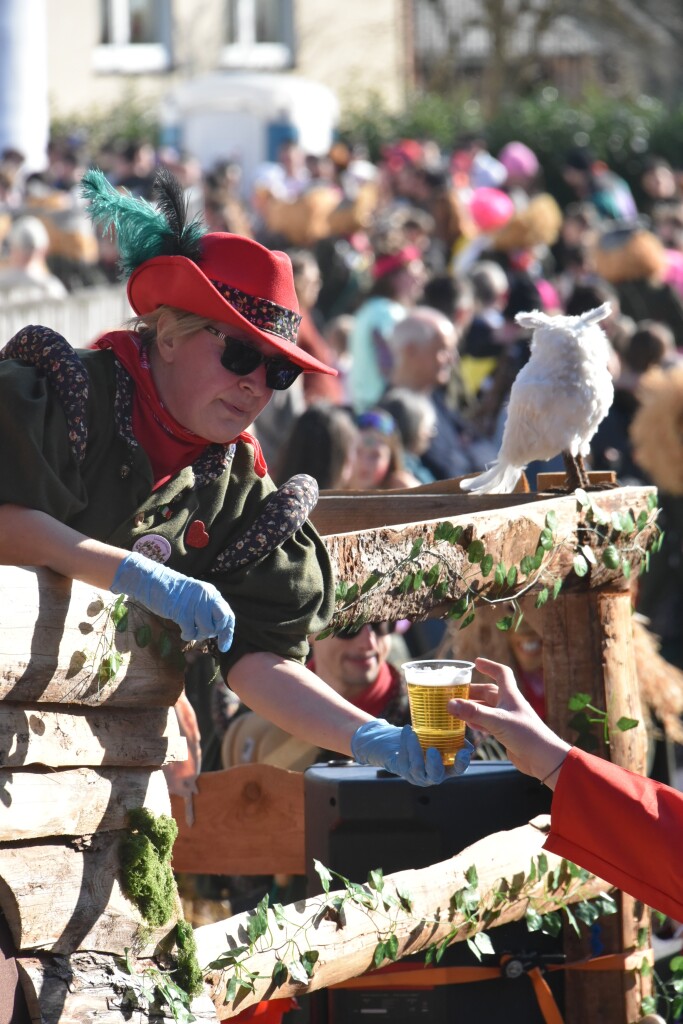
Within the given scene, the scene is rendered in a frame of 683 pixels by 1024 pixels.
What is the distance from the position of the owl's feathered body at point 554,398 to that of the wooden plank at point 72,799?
4.94 feet

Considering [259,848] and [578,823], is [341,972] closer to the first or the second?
[578,823]

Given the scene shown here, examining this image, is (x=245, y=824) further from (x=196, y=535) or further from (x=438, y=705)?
(x=438, y=705)

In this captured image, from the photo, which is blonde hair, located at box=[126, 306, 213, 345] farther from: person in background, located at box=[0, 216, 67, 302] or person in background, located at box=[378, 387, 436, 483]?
person in background, located at box=[0, 216, 67, 302]

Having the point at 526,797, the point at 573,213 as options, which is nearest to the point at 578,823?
the point at 526,797

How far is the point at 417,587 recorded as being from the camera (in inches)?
105

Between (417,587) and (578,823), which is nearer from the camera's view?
(578,823)

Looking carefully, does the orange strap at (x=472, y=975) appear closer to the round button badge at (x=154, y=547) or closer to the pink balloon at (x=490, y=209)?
the round button badge at (x=154, y=547)

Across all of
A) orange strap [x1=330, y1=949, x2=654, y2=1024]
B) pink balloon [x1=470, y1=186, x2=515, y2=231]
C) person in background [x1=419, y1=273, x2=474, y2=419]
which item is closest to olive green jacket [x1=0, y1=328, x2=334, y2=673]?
orange strap [x1=330, y1=949, x2=654, y2=1024]

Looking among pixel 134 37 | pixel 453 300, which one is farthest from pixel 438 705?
pixel 134 37

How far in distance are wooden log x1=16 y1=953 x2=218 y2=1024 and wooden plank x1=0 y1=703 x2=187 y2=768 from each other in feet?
0.87

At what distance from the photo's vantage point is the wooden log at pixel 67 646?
1.98 metres

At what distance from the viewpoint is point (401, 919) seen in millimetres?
2682

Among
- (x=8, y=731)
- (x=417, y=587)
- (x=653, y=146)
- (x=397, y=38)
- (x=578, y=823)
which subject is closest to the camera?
(x=8, y=731)

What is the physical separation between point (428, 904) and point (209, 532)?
783mm
